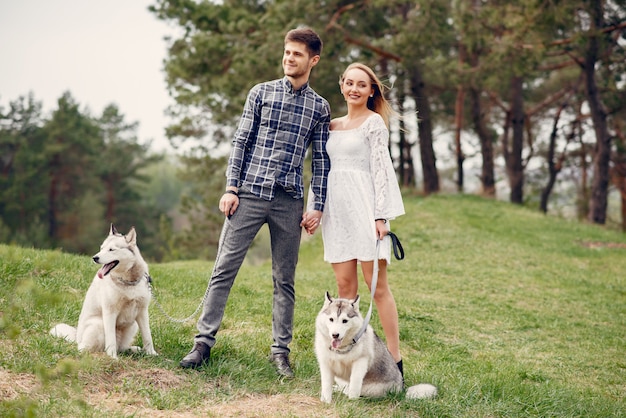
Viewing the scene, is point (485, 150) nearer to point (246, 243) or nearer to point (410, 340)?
point (410, 340)

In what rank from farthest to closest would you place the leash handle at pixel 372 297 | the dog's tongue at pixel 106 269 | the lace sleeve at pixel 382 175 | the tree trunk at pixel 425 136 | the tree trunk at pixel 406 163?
1. the tree trunk at pixel 406 163
2. the tree trunk at pixel 425 136
3. the lace sleeve at pixel 382 175
4. the dog's tongue at pixel 106 269
5. the leash handle at pixel 372 297

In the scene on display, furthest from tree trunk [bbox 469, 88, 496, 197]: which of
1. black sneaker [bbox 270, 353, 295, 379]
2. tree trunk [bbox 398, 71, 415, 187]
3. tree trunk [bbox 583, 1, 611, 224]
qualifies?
black sneaker [bbox 270, 353, 295, 379]

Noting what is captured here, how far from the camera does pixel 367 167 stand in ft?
15.2

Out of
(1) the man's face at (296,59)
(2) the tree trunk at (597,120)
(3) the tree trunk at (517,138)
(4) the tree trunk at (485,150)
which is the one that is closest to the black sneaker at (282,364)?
(1) the man's face at (296,59)

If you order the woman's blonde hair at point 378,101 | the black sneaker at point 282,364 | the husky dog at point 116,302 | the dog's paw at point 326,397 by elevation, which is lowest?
the dog's paw at point 326,397

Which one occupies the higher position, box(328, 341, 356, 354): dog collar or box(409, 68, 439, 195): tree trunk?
box(409, 68, 439, 195): tree trunk

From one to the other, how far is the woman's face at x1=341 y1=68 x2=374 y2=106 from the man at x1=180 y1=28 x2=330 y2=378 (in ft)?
0.87

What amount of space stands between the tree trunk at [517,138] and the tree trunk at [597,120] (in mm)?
2908

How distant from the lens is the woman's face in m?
4.65

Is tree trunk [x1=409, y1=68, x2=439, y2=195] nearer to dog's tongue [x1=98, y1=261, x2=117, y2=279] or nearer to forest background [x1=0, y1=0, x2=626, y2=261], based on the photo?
forest background [x1=0, y1=0, x2=626, y2=261]

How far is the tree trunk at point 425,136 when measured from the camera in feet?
66.9

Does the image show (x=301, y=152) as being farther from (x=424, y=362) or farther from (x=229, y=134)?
(x=229, y=134)

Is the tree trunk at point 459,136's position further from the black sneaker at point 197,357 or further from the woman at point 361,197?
the black sneaker at point 197,357

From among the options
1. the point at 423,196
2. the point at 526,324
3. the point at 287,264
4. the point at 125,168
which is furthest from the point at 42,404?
the point at 125,168
